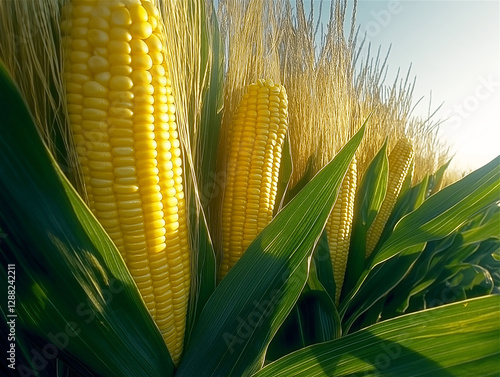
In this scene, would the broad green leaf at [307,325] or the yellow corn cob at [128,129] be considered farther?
the broad green leaf at [307,325]

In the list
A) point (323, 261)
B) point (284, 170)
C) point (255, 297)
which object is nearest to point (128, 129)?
point (255, 297)

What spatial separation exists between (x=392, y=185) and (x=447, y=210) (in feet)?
1.89

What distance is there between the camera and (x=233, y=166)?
2.16ft

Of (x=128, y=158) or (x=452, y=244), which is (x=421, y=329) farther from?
(x=452, y=244)

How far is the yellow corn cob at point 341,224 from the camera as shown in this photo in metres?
0.88

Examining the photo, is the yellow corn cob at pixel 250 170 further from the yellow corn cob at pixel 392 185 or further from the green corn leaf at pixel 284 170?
the yellow corn cob at pixel 392 185

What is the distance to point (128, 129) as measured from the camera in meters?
0.39

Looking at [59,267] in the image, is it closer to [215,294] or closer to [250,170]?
[215,294]

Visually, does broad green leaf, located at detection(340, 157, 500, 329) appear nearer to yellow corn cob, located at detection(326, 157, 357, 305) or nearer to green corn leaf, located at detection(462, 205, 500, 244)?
yellow corn cob, located at detection(326, 157, 357, 305)

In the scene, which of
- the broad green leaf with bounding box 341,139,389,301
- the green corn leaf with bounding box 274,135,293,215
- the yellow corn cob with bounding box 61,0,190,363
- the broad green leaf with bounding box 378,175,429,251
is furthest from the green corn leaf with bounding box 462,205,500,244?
the yellow corn cob with bounding box 61,0,190,363

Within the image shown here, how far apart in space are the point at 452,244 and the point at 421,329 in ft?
2.75

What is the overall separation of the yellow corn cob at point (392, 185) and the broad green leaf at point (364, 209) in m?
0.15

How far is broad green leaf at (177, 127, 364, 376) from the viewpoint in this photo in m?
0.48

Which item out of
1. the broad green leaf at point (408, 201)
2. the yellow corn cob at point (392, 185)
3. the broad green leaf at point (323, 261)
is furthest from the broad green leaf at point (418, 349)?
the broad green leaf at point (408, 201)
